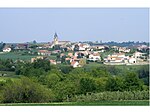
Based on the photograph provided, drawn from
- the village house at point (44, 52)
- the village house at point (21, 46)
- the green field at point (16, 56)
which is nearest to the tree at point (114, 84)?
the green field at point (16, 56)

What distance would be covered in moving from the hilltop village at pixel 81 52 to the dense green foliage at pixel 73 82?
0.33 feet

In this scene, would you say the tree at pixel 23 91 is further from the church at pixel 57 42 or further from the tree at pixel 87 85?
the tree at pixel 87 85

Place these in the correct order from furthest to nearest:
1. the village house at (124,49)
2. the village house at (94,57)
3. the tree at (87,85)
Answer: the tree at (87,85) < the village house at (94,57) < the village house at (124,49)

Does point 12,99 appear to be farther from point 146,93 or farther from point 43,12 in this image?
point 146,93

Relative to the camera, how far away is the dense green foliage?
138 inches

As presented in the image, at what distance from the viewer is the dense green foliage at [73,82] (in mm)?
3512

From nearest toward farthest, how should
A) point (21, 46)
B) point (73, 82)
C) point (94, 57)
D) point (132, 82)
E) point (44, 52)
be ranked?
point (21, 46) < point (44, 52) < point (94, 57) < point (132, 82) < point (73, 82)

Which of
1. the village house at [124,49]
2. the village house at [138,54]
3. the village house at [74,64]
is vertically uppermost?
the village house at [124,49]

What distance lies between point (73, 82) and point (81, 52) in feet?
3.16

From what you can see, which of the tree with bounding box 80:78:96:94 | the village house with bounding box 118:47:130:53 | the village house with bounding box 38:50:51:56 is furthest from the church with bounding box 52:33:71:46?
the tree with bounding box 80:78:96:94

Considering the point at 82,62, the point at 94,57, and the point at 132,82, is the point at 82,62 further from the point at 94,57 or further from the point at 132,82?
the point at 132,82

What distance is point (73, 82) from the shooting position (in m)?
4.64

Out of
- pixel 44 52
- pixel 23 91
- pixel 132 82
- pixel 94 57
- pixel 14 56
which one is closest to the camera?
pixel 23 91

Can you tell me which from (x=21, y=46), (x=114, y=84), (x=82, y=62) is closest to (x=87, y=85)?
(x=114, y=84)
